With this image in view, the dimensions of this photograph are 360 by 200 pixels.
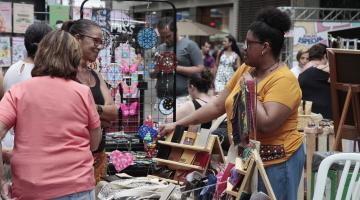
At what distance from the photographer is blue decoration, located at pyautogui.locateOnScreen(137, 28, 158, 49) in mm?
4719

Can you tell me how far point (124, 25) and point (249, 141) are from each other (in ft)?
6.89

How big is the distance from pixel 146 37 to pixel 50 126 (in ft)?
6.92

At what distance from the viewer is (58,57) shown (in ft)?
9.34

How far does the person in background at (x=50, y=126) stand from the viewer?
2.75 metres

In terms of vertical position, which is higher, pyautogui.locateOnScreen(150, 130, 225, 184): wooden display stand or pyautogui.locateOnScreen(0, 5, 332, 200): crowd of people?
pyautogui.locateOnScreen(0, 5, 332, 200): crowd of people

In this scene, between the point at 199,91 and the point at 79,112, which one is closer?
the point at 79,112

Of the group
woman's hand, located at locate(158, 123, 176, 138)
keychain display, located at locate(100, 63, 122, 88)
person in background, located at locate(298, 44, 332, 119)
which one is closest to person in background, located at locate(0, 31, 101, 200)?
woman's hand, located at locate(158, 123, 176, 138)

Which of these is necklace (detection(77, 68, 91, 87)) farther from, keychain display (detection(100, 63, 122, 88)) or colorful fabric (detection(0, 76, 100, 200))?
keychain display (detection(100, 63, 122, 88))

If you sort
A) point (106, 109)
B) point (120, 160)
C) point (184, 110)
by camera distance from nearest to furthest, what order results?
point (106, 109) → point (120, 160) → point (184, 110)

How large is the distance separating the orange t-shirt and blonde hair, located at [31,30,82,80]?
958mm

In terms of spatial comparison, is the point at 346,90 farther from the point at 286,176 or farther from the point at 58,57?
the point at 58,57

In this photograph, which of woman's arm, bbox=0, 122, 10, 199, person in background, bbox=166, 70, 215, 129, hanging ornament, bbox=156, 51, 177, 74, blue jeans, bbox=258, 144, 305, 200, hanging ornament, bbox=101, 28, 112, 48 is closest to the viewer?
woman's arm, bbox=0, 122, 10, 199

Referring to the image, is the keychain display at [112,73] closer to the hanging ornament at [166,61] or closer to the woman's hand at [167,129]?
the hanging ornament at [166,61]

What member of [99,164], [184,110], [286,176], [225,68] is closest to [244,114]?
[286,176]
